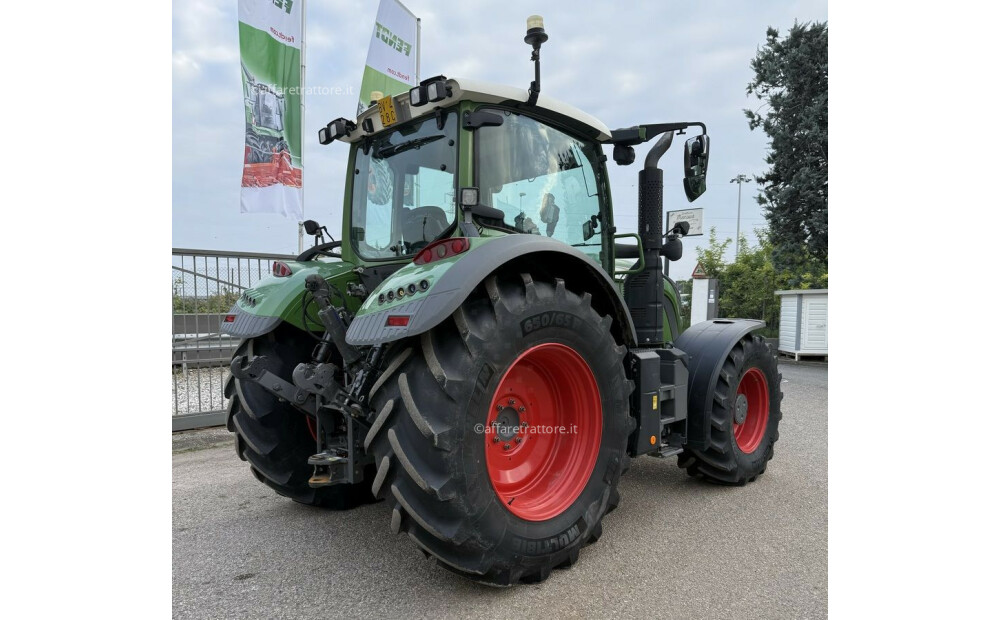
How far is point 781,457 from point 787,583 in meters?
2.32

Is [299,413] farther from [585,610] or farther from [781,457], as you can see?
[781,457]

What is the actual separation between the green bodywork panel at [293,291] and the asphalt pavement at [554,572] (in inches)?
47.5

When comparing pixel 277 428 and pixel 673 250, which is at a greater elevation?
pixel 673 250

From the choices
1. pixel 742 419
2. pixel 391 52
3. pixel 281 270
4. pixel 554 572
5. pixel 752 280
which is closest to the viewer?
pixel 554 572

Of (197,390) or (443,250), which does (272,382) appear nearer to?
(443,250)

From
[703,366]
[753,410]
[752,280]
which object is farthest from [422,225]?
[752,280]

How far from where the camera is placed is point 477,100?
9.07 ft

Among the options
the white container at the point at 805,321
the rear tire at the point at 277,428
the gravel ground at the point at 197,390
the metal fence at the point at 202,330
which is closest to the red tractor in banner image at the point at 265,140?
the metal fence at the point at 202,330

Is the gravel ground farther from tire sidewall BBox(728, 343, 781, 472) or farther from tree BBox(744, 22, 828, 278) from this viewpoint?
tree BBox(744, 22, 828, 278)

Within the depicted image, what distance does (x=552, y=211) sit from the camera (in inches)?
125

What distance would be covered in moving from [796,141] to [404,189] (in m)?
11.6

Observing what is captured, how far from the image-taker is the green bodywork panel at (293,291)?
3014 millimetres

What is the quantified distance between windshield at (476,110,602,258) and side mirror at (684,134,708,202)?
1.90 feet

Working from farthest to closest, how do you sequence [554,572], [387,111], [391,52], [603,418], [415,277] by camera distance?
[391,52], [387,111], [603,418], [554,572], [415,277]
